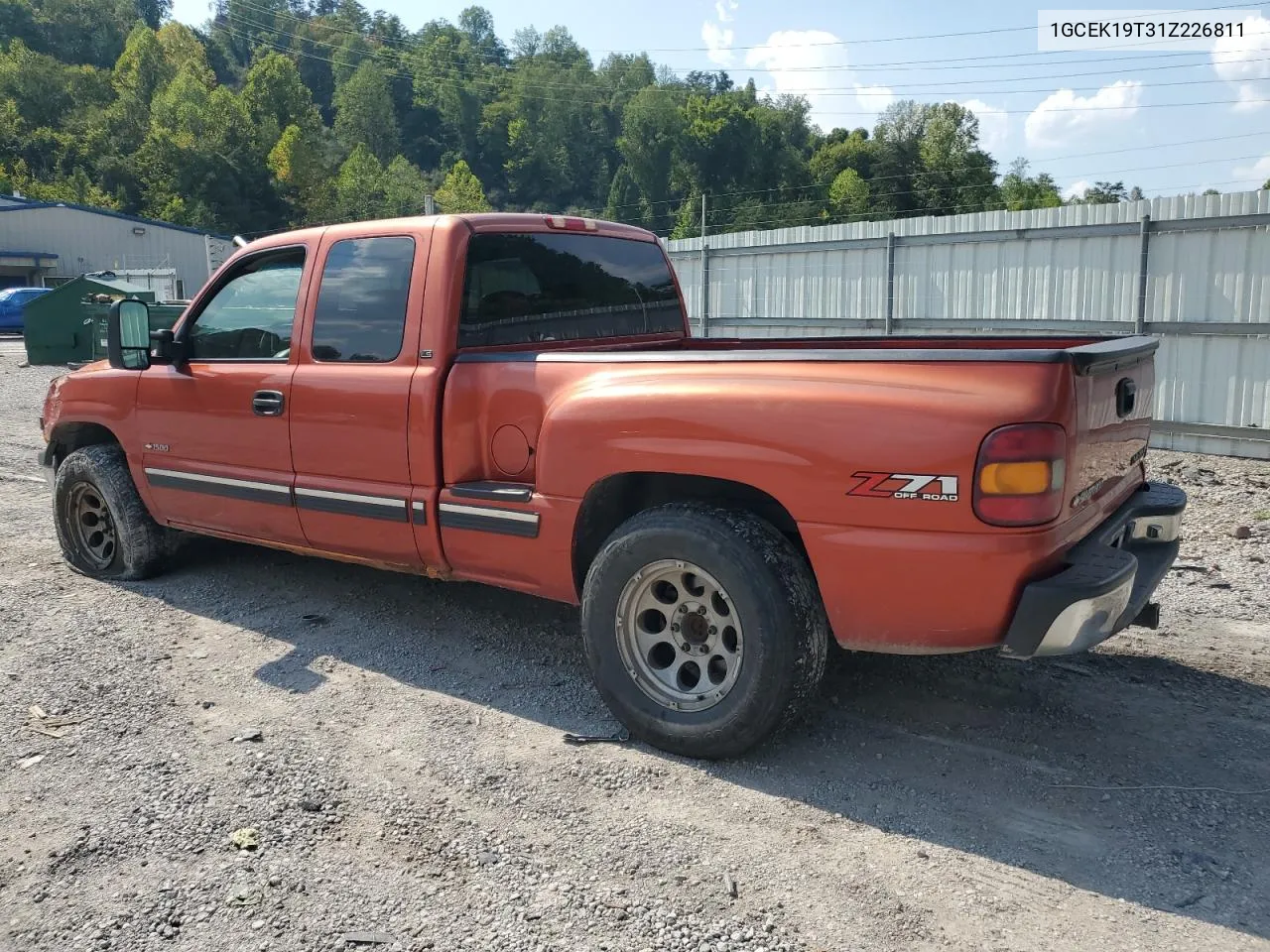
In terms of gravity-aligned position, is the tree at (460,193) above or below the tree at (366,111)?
below

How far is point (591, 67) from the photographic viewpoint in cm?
15100

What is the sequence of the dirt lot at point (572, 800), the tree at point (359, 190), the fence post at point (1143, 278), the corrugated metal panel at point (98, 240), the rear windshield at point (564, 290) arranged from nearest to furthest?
the dirt lot at point (572, 800) → the rear windshield at point (564, 290) → the fence post at point (1143, 278) → the corrugated metal panel at point (98, 240) → the tree at point (359, 190)

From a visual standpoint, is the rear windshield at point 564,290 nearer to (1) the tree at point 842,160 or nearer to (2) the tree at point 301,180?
(2) the tree at point 301,180

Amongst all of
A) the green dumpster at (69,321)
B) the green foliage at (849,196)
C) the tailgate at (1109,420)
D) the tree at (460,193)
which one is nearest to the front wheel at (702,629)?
the tailgate at (1109,420)

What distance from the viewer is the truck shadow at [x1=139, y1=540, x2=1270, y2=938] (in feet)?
9.89

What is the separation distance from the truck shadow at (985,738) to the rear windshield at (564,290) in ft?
4.81

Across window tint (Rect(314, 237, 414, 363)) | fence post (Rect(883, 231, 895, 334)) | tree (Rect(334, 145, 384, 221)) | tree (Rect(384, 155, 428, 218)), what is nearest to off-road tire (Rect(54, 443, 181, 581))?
window tint (Rect(314, 237, 414, 363))

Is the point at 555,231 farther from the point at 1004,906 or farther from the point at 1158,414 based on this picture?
the point at 1158,414

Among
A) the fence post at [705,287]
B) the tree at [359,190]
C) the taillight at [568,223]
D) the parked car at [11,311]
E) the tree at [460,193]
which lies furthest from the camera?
the tree at [359,190]

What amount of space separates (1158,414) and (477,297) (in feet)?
26.3

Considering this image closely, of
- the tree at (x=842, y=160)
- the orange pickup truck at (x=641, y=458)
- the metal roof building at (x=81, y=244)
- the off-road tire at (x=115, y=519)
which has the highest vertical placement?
the tree at (x=842, y=160)

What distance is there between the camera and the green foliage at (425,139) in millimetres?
85312

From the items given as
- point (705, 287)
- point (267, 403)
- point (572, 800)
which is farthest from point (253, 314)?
point (705, 287)

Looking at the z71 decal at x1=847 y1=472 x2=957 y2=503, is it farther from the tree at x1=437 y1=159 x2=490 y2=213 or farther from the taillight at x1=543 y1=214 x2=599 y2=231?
the tree at x1=437 y1=159 x2=490 y2=213
